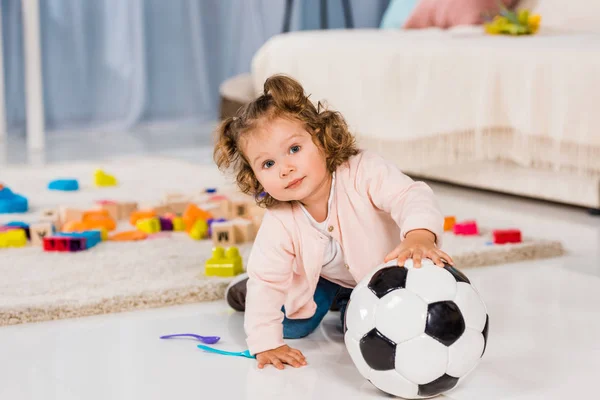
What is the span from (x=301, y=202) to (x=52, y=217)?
96 cm

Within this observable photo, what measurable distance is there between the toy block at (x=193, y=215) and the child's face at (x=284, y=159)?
835 mm

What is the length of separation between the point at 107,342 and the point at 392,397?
0.49 m

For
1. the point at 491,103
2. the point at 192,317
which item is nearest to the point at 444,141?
the point at 491,103

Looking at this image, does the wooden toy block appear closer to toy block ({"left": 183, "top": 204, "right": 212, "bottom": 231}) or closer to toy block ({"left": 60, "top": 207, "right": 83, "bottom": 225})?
toy block ({"left": 60, "top": 207, "right": 83, "bottom": 225})

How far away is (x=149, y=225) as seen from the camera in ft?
6.70

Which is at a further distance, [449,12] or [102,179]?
[449,12]

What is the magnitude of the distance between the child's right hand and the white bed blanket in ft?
4.03

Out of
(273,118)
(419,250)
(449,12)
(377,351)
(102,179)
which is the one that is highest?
(449,12)

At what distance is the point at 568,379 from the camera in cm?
118

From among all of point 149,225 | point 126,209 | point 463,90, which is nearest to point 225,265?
point 149,225

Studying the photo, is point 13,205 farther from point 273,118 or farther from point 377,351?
point 377,351

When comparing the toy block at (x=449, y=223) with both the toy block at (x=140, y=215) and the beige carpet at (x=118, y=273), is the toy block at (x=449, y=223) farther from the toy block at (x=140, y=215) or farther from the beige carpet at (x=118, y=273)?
the toy block at (x=140, y=215)

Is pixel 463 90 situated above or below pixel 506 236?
above

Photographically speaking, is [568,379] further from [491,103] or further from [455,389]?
[491,103]
